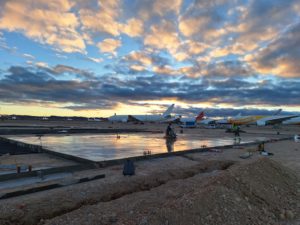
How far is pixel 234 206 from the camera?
5.44m

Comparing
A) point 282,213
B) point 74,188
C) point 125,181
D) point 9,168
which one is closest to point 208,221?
point 282,213

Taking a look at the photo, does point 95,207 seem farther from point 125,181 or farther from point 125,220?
point 125,181

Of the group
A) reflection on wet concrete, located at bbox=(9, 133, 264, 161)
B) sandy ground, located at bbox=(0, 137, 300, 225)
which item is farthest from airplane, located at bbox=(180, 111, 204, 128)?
sandy ground, located at bbox=(0, 137, 300, 225)

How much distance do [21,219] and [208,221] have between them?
3.72 meters

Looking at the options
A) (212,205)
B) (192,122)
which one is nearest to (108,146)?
(212,205)

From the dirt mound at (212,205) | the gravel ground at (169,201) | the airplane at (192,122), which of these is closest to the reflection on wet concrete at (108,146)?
the gravel ground at (169,201)

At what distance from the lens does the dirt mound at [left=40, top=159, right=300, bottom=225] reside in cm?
489

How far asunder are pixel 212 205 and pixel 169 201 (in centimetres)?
95

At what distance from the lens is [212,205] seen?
5324 millimetres

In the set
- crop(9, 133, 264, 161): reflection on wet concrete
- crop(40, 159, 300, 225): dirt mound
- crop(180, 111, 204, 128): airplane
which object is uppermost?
crop(180, 111, 204, 128): airplane

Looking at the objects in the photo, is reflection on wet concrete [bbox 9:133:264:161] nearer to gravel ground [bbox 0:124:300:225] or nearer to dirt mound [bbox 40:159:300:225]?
gravel ground [bbox 0:124:300:225]

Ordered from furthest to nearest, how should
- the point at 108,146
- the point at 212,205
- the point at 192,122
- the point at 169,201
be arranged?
the point at 192,122
the point at 108,146
the point at 169,201
the point at 212,205

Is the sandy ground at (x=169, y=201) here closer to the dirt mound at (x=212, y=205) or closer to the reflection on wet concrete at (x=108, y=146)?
the dirt mound at (x=212, y=205)

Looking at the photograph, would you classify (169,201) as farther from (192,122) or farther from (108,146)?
(192,122)
